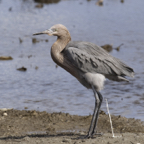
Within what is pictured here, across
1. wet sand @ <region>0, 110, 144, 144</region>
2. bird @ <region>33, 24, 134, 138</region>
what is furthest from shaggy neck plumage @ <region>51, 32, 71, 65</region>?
wet sand @ <region>0, 110, 144, 144</region>

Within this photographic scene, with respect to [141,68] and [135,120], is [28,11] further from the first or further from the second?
[135,120]

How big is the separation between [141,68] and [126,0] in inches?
867

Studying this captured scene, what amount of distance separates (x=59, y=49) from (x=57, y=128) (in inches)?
65.4

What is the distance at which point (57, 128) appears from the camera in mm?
7676

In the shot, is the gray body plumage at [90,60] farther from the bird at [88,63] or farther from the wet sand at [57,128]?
the wet sand at [57,128]

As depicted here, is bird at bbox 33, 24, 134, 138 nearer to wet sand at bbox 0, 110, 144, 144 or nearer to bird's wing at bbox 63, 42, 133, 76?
bird's wing at bbox 63, 42, 133, 76

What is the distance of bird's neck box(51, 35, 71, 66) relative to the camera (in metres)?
6.74

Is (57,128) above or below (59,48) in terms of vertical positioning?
below

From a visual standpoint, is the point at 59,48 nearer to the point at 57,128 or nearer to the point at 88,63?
the point at 88,63

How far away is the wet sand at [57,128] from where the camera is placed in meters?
6.54

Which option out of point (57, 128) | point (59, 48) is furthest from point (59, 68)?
point (59, 48)

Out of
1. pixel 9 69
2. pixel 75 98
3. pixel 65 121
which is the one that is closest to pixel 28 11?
pixel 9 69

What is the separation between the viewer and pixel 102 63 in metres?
6.79

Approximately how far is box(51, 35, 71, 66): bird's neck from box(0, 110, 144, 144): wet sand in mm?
1260
